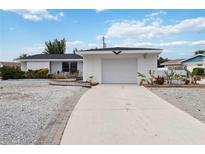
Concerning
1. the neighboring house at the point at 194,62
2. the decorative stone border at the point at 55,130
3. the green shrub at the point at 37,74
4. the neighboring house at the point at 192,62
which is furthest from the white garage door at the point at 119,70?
the neighboring house at the point at 194,62

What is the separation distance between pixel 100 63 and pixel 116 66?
4.15 feet

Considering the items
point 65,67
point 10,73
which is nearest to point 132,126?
point 10,73

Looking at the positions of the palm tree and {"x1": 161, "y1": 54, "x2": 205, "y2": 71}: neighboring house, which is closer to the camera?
{"x1": 161, "y1": 54, "x2": 205, "y2": 71}: neighboring house

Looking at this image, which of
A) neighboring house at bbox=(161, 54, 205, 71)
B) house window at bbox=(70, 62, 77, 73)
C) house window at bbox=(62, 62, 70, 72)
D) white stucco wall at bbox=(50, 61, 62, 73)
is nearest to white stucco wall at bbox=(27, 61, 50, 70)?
white stucco wall at bbox=(50, 61, 62, 73)

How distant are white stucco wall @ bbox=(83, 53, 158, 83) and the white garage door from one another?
32 centimetres

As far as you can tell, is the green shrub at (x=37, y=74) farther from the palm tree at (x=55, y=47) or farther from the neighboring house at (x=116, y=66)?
the palm tree at (x=55, y=47)

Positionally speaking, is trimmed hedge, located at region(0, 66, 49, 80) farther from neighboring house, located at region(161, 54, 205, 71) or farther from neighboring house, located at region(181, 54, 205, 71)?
neighboring house, located at region(181, 54, 205, 71)

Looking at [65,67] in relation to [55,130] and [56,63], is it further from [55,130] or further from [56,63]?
[55,130]

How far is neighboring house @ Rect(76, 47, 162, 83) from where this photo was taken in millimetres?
20312

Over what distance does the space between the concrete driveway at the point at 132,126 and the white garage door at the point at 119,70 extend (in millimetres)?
11523

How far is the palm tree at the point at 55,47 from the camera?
52.4 meters

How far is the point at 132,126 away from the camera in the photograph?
255 inches

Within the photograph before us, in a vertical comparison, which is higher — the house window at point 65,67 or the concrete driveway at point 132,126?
the house window at point 65,67
